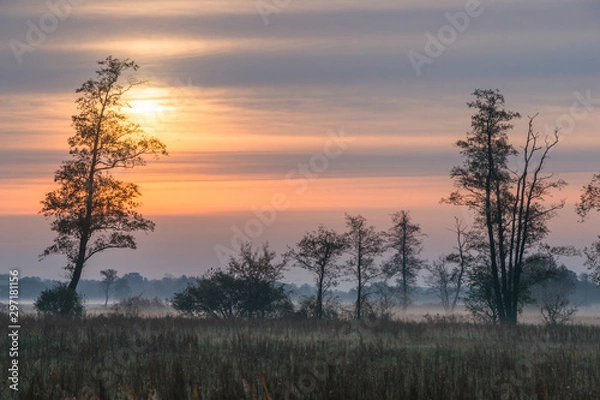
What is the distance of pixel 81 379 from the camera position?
14.3 meters

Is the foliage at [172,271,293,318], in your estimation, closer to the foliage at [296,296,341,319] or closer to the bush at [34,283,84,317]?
the foliage at [296,296,341,319]

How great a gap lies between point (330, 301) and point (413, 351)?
26.7m

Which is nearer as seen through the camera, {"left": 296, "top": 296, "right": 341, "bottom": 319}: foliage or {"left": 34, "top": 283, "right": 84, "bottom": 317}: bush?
{"left": 34, "top": 283, "right": 84, "bottom": 317}: bush

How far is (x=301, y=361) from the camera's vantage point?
1794 centimetres

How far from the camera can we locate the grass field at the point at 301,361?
12906 millimetres

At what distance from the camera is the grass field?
42.3 feet

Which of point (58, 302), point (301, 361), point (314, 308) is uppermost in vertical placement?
point (58, 302)
